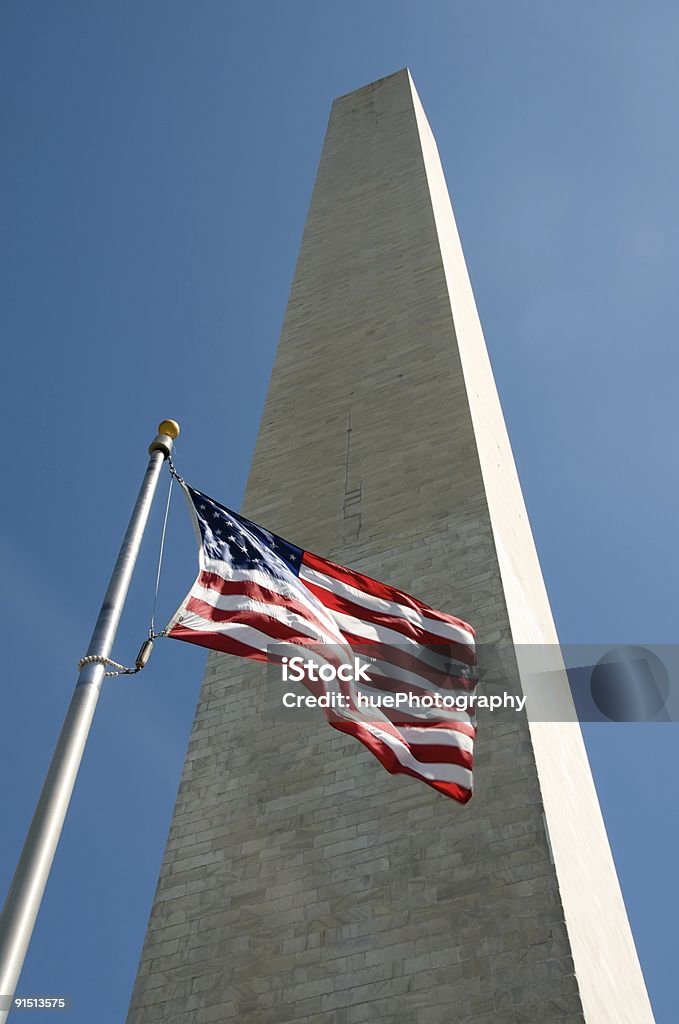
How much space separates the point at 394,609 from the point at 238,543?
1503mm

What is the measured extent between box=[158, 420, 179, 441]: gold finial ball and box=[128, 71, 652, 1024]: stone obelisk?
437cm

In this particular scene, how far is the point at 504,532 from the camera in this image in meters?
14.4

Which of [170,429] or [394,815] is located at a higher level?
[170,429]

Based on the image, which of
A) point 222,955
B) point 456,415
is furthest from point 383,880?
point 456,415

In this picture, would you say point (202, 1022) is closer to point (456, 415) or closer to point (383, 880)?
point (383, 880)

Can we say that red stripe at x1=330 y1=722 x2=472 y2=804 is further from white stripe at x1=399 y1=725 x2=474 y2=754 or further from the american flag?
white stripe at x1=399 y1=725 x2=474 y2=754

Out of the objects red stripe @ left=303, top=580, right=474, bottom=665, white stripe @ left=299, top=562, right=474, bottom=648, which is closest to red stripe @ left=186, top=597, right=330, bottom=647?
red stripe @ left=303, top=580, right=474, bottom=665

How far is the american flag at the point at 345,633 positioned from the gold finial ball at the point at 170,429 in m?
0.45

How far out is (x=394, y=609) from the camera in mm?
9188

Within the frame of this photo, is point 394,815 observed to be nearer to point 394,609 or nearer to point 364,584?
point 394,609

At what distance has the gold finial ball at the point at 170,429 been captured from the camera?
29.1 feet

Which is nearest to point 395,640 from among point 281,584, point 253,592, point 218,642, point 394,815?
point 281,584

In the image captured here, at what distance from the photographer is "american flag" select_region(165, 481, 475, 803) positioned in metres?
7.92

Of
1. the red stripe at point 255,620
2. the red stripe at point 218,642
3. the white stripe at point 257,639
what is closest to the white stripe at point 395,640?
the white stripe at point 257,639
